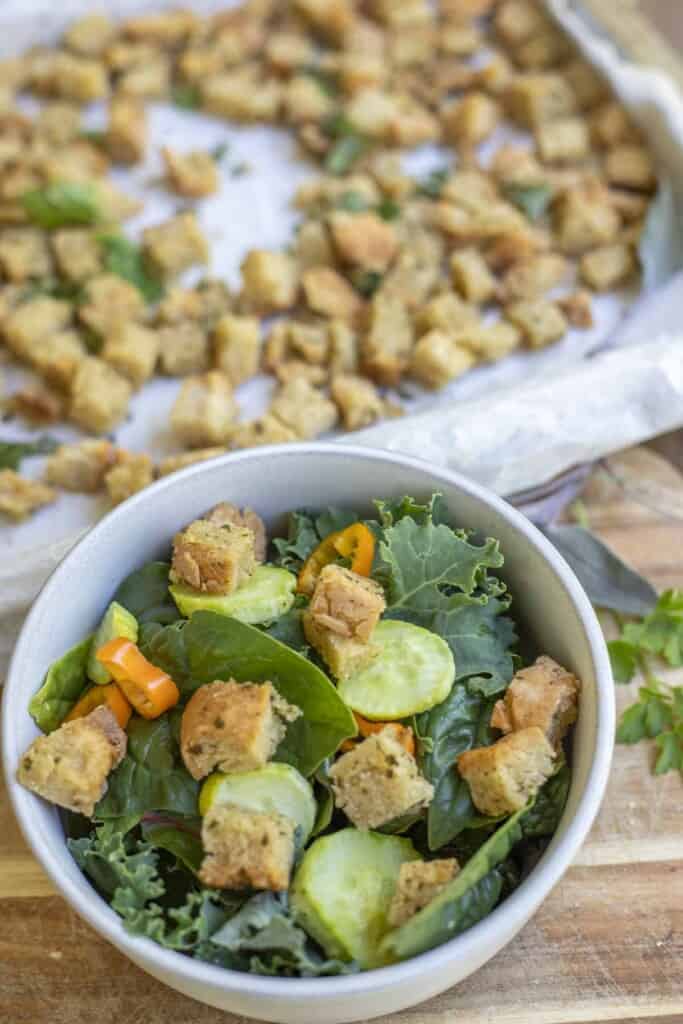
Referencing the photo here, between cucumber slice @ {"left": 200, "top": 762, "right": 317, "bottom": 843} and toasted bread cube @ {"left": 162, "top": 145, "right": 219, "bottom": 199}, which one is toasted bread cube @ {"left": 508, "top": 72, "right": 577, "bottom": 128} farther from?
cucumber slice @ {"left": 200, "top": 762, "right": 317, "bottom": 843}

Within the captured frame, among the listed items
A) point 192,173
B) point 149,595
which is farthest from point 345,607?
point 192,173

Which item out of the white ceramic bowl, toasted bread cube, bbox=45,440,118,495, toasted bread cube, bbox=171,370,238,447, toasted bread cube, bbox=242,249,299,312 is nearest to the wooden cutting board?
the white ceramic bowl

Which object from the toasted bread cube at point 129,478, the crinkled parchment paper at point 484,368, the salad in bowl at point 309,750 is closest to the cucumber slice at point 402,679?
the salad in bowl at point 309,750

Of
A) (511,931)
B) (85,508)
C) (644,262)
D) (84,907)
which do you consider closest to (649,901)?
(511,931)

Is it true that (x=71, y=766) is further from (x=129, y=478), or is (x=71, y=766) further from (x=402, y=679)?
(x=129, y=478)

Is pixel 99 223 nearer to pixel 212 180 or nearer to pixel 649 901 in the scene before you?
pixel 212 180

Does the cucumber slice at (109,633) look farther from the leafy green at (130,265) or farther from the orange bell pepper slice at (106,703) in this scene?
the leafy green at (130,265)

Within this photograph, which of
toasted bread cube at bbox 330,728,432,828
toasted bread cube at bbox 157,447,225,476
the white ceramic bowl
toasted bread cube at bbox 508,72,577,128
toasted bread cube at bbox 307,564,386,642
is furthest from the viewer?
toasted bread cube at bbox 508,72,577,128
